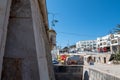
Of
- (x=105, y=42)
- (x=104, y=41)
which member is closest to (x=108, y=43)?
(x=105, y=42)

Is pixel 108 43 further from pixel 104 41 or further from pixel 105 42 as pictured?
pixel 104 41

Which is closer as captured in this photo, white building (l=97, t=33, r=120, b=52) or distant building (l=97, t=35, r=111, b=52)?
white building (l=97, t=33, r=120, b=52)

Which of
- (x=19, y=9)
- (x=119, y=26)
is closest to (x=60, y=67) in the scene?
(x=119, y=26)

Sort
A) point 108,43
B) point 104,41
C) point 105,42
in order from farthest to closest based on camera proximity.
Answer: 1. point 104,41
2. point 105,42
3. point 108,43

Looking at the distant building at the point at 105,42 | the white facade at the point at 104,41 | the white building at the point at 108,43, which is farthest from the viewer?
the white facade at the point at 104,41

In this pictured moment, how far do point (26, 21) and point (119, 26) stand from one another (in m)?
19.0

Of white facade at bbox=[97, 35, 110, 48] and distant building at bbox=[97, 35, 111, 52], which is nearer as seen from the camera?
distant building at bbox=[97, 35, 111, 52]

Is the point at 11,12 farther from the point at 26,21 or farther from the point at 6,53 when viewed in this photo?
the point at 6,53

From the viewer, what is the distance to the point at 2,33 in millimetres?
1574

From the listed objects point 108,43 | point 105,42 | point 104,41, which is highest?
point 104,41

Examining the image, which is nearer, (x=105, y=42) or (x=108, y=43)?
(x=108, y=43)

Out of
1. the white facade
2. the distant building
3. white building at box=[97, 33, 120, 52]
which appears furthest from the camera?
the white facade

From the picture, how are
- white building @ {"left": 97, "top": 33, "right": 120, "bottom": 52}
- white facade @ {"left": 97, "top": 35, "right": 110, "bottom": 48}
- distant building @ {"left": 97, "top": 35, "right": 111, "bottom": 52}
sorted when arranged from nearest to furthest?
white building @ {"left": 97, "top": 33, "right": 120, "bottom": 52} < distant building @ {"left": 97, "top": 35, "right": 111, "bottom": 52} < white facade @ {"left": 97, "top": 35, "right": 110, "bottom": 48}

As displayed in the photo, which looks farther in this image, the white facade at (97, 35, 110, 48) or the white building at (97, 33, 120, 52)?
the white facade at (97, 35, 110, 48)
